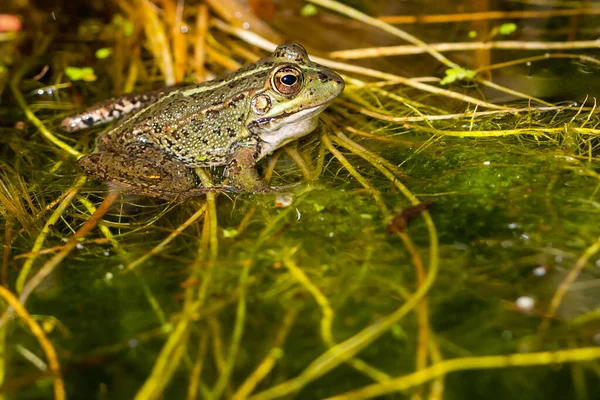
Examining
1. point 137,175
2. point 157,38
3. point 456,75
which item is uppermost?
point 157,38

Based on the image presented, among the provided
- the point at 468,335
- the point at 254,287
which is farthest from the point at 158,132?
the point at 468,335

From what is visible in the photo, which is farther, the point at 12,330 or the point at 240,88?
the point at 240,88

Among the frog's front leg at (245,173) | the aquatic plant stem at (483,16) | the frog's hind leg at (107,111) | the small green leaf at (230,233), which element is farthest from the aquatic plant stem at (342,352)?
the aquatic plant stem at (483,16)

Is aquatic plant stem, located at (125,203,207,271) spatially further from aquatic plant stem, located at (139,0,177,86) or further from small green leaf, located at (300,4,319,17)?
small green leaf, located at (300,4,319,17)

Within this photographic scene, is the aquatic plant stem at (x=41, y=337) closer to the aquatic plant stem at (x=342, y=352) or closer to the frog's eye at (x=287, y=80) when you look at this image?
the aquatic plant stem at (x=342, y=352)

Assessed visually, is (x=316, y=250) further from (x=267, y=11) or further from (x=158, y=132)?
(x=267, y=11)

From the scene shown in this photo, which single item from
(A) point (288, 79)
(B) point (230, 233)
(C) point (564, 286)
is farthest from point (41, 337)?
(C) point (564, 286)

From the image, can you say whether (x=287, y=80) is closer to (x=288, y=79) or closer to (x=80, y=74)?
(x=288, y=79)
